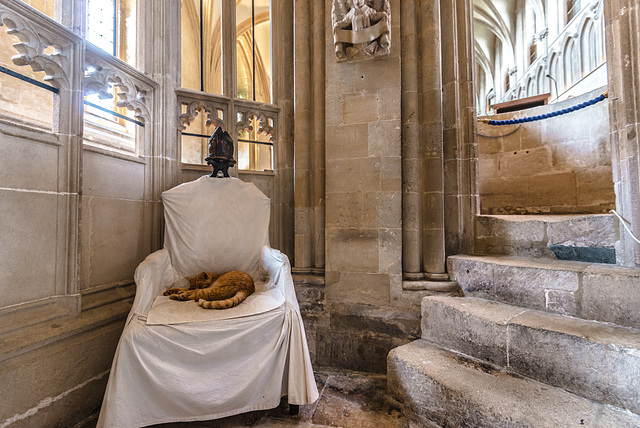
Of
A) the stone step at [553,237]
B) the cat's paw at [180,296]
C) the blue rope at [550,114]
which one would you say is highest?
the blue rope at [550,114]

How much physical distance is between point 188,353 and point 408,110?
2208 millimetres

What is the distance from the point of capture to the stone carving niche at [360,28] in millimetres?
2111

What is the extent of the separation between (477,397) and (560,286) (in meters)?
0.85

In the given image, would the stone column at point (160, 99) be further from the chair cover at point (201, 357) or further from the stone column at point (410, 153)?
the stone column at point (410, 153)

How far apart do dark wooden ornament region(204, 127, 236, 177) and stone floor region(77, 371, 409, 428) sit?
154 cm

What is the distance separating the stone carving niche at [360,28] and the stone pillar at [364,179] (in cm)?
11

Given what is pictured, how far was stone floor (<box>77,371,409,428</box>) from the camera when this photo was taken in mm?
1576

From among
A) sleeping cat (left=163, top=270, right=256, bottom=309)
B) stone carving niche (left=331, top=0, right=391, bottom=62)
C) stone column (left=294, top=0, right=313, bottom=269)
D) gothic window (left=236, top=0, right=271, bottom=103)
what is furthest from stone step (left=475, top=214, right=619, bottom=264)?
gothic window (left=236, top=0, right=271, bottom=103)

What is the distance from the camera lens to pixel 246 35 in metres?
6.18

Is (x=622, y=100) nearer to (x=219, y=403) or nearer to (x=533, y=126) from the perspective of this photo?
(x=533, y=126)

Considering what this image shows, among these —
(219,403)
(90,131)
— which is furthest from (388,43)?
(90,131)

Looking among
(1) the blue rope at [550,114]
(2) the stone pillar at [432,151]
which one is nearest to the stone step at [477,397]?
(2) the stone pillar at [432,151]

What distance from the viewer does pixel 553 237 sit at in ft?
6.77

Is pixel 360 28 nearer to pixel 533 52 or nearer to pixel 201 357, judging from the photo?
pixel 201 357
